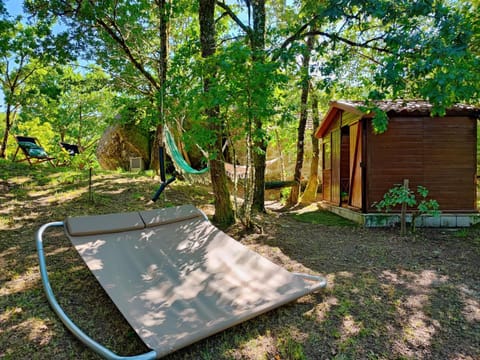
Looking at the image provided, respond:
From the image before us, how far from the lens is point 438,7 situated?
104 inches

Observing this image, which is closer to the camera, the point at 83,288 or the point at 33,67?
the point at 83,288

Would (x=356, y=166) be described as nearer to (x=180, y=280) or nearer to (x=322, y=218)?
(x=322, y=218)

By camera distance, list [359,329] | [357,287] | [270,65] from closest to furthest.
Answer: [359,329], [357,287], [270,65]

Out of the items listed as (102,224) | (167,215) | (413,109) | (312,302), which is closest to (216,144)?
(167,215)

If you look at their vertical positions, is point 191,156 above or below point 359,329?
above

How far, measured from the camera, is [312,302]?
235 centimetres

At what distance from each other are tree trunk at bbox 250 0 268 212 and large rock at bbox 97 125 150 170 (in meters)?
5.55

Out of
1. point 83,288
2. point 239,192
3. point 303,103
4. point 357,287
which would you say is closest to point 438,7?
point 357,287

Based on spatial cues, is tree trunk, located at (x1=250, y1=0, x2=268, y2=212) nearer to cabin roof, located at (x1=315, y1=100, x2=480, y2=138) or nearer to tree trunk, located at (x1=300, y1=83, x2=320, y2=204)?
cabin roof, located at (x1=315, y1=100, x2=480, y2=138)

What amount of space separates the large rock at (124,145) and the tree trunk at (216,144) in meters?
6.41

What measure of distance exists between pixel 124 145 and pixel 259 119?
7705mm

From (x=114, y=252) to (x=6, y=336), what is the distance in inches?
29.8

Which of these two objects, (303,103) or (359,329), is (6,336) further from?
(303,103)

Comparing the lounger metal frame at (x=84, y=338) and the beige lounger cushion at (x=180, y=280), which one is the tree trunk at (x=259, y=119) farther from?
the lounger metal frame at (x=84, y=338)
